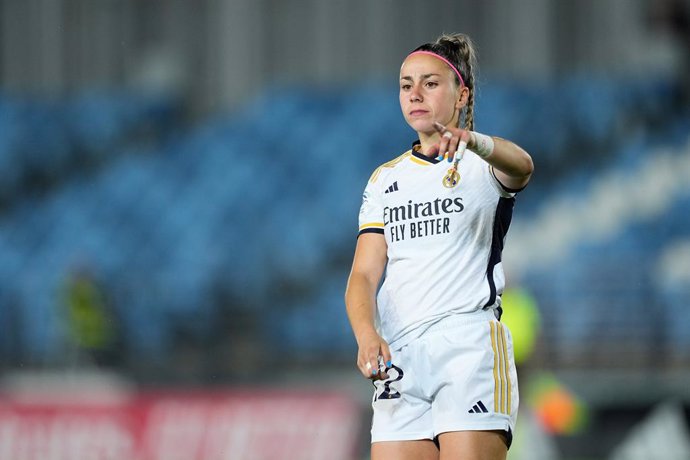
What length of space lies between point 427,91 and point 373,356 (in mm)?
850

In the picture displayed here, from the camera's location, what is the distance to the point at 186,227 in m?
15.5

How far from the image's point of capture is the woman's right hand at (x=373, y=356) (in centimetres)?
352

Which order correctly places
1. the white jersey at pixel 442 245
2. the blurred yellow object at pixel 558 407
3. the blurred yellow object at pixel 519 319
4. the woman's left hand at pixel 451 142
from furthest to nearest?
the blurred yellow object at pixel 558 407 < the blurred yellow object at pixel 519 319 < the white jersey at pixel 442 245 < the woman's left hand at pixel 451 142

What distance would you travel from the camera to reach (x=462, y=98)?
385 cm

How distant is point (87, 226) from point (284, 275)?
3.91 meters

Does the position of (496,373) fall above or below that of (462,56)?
below

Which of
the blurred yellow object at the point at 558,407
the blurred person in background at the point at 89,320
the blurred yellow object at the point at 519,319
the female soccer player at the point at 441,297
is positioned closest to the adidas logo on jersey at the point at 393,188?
the female soccer player at the point at 441,297

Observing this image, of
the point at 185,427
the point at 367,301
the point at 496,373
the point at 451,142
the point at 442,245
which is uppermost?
the point at 451,142

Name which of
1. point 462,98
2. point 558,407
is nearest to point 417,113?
point 462,98

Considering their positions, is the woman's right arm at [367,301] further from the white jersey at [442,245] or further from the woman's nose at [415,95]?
the woman's nose at [415,95]

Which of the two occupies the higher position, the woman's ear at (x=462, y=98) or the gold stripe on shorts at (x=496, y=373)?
the woman's ear at (x=462, y=98)

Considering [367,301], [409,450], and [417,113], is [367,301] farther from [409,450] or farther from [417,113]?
[417,113]

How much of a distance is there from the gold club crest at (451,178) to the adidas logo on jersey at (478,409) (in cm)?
68

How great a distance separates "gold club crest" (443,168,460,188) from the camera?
3.79 metres
